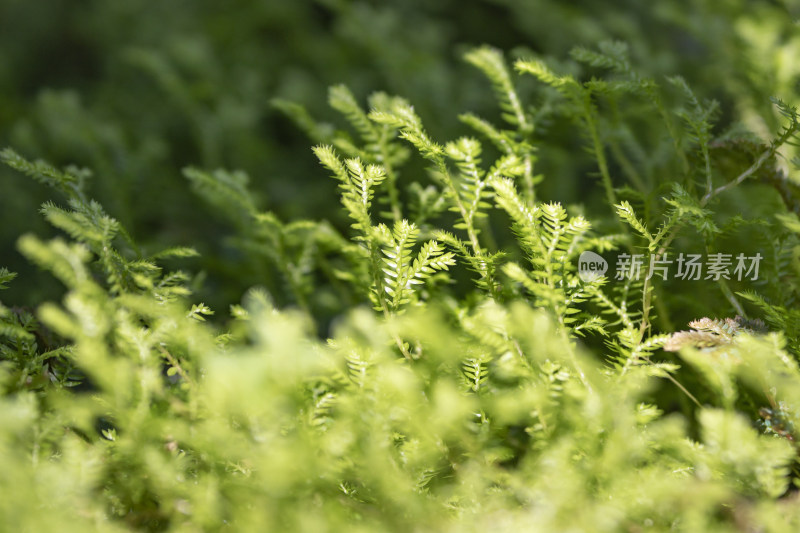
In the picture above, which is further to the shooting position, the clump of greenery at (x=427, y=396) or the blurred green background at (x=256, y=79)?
the blurred green background at (x=256, y=79)

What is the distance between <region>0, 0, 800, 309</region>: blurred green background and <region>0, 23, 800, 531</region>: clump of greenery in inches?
8.8

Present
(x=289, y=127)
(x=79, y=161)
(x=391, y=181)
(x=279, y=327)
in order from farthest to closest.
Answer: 1. (x=289, y=127)
2. (x=79, y=161)
3. (x=391, y=181)
4. (x=279, y=327)

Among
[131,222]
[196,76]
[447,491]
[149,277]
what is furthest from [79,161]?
[447,491]

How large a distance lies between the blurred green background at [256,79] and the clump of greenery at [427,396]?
0.22m

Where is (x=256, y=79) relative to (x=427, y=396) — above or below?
above

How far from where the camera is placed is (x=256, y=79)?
3.35 feet

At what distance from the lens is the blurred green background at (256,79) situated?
0.79 m

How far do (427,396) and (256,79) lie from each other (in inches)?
30.9

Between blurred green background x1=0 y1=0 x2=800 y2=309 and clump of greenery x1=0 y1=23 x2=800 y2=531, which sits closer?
clump of greenery x1=0 y1=23 x2=800 y2=531

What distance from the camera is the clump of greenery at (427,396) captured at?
35cm

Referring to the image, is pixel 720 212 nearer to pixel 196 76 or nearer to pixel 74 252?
pixel 74 252

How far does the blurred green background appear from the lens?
2.60 feet

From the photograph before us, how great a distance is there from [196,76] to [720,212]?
0.93m

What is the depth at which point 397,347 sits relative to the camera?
478 millimetres
